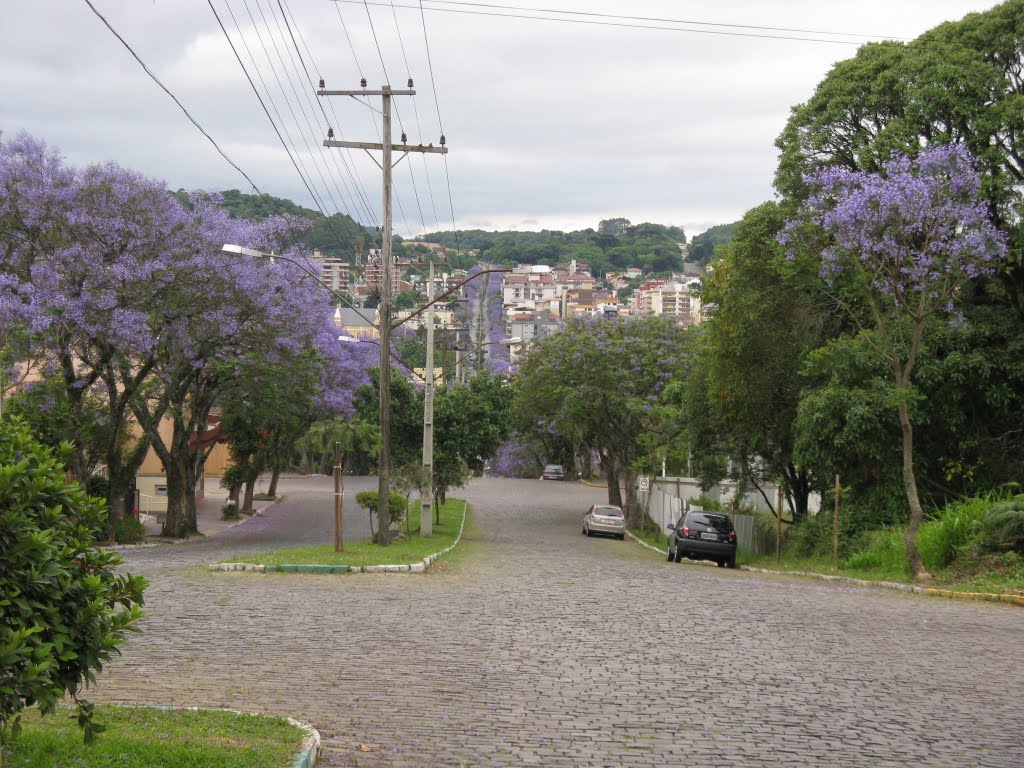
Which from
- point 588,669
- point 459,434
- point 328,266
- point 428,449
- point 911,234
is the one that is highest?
point 328,266

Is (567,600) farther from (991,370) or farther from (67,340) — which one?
(67,340)

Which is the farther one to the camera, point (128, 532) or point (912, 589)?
point (128, 532)

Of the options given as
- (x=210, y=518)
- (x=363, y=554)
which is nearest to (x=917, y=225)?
(x=363, y=554)

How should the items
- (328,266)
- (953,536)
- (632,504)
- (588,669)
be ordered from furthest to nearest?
(328,266)
(632,504)
(953,536)
(588,669)

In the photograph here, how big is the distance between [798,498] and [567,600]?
2005 centimetres

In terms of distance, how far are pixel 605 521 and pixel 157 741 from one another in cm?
3504

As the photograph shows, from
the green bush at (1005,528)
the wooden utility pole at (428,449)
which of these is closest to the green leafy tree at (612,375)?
the wooden utility pole at (428,449)

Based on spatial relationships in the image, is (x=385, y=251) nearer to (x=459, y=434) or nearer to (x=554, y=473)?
(x=459, y=434)

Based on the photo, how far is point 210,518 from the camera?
47.5m

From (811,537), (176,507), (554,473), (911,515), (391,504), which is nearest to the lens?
(911,515)

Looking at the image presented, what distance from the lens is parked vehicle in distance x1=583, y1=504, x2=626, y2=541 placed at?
41.5m

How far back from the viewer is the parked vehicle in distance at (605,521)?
4153cm

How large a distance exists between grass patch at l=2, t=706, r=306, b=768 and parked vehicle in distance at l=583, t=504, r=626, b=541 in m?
33.8

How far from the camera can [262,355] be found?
3375cm
